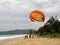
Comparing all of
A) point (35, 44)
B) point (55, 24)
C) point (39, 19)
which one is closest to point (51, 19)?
point (55, 24)

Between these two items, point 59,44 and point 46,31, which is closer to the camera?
point 59,44

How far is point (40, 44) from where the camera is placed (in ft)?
80.5

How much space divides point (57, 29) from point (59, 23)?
2789 mm

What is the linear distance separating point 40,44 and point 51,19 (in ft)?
115

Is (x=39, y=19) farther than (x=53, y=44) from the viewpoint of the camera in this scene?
Yes

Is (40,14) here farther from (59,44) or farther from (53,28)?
(53,28)

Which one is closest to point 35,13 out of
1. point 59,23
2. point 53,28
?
point 53,28

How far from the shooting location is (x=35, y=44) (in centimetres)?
2480

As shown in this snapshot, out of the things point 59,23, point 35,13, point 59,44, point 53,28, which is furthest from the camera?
point 59,23

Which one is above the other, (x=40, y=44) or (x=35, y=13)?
(x=35, y=13)

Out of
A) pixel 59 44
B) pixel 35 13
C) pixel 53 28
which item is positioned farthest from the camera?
pixel 53 28

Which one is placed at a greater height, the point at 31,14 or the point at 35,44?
the point at 31,14

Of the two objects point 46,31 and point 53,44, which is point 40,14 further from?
point 46,31

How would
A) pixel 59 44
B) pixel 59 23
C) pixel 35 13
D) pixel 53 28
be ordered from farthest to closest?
1. pixel 59 23
2. pixel 53 28
3. pixel 35 13
4. pixel 59 44
